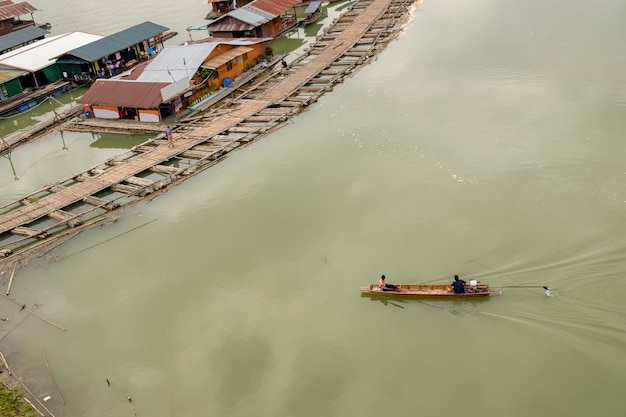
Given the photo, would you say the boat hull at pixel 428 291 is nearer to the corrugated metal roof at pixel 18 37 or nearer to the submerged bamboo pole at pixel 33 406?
the submerged bamboo pole at pixel 33 406

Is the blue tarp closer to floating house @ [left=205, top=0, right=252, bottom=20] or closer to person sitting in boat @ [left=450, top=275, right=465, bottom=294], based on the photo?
floating house @ [left=205, top=0, right=252, bottom=20]

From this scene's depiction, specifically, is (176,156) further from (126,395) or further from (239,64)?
(126,395)

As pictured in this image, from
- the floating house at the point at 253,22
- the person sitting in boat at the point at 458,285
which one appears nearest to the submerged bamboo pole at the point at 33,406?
the person sitting in boat at the point at 458,285

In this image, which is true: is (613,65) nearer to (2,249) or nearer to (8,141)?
(2,249)

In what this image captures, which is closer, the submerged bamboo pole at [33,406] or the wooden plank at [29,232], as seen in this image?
the submerged bamboo pole at [33,406]

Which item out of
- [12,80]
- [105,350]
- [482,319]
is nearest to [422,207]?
[482,319]

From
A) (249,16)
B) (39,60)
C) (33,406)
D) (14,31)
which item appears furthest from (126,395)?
(14,31)
